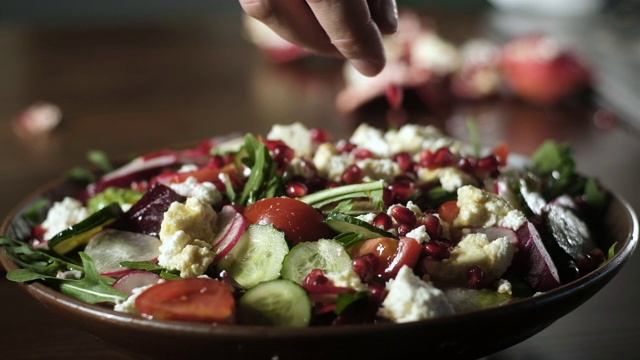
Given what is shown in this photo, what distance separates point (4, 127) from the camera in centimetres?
304

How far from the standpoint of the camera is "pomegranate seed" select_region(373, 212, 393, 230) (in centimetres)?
130

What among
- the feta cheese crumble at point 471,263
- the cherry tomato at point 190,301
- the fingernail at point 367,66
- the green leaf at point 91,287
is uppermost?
the fingernail at point 367,66

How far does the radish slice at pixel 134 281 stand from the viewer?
1.24m

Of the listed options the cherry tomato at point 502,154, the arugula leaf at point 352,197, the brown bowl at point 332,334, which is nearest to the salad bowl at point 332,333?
the brown bowl at point 332,334

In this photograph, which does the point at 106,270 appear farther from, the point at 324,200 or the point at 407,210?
the point at 407,210

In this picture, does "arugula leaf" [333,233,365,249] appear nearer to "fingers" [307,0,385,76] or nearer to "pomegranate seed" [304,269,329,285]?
"pomegranate seed" [304,269,329,285]

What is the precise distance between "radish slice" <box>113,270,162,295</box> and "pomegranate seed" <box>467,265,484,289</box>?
0.46m

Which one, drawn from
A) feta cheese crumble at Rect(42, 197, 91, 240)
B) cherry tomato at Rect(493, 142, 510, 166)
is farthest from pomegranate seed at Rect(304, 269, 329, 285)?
cherry tomato at Rect(493, 142, 510, 166)

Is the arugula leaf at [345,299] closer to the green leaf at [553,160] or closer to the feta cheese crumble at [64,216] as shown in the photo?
the feta cheese crumble at [64,216]

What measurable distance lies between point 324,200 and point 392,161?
24cm

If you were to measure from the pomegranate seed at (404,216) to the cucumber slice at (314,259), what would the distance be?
129 millimetres

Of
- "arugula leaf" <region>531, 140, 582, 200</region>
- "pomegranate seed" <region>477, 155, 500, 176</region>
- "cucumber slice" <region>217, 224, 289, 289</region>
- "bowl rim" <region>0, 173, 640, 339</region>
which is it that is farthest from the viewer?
"arugula leaf" <region>531, 140, 582, 200</region>

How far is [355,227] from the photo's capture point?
1.27 metres

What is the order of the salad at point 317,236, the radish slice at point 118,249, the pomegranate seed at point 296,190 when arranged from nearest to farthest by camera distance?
the salad at point 317,236 < the radish slice at point 118,249 < the pomegranate seed at point 296,190
